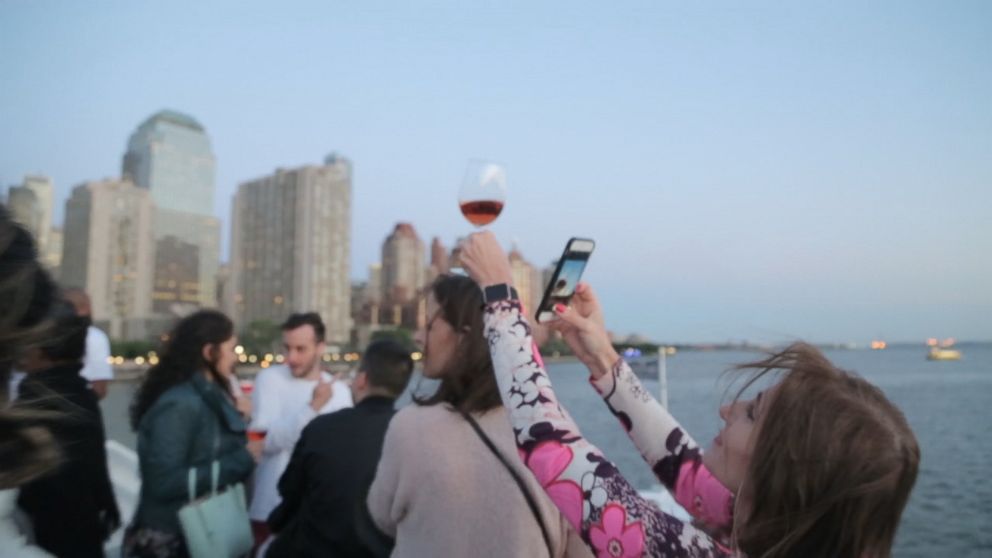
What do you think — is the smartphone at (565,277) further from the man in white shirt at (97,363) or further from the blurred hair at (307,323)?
the man in white shirt at (97,363)

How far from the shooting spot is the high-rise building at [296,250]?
99188 millimetres

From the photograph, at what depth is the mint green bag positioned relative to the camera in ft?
10.2

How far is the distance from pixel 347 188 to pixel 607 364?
107 m

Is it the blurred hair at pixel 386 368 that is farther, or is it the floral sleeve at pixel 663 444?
the blurred hair at pixel 386 368

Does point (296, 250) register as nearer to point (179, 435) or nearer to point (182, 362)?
point (182, 362)

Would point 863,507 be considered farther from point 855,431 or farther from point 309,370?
point 309,370

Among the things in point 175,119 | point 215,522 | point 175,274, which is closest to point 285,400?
point 215,522

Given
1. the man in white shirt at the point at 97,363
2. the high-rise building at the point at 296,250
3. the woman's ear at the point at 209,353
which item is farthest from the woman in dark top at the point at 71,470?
the high-rise building at the point at 296,250

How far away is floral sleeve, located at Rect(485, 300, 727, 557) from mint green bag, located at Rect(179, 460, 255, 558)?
2.50 meters

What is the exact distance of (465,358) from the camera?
1.88 meters

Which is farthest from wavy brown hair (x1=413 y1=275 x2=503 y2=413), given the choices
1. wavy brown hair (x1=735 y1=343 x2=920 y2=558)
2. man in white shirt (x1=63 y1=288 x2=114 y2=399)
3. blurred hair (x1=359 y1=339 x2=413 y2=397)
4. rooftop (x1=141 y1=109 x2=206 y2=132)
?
rooftop (x1=141 y1=109 x2=206 y2=132)

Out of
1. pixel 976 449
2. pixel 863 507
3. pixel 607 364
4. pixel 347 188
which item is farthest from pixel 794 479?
pixel 347 188

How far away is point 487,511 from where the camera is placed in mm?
1696

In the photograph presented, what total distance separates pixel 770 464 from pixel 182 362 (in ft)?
10.5
